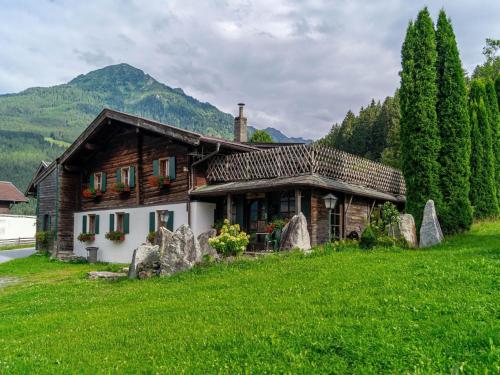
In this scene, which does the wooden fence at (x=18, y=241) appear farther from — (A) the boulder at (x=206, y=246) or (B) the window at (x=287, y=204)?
(A) the boulder at (x=206, y=246)

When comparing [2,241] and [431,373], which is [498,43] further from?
[2,241]

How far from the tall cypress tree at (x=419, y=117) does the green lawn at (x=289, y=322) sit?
147 inches

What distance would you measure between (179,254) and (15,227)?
42.2 m

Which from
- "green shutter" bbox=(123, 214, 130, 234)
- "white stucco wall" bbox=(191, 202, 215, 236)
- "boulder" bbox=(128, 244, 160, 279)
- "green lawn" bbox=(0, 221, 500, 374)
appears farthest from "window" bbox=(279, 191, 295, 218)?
"green shutter" bbox=(123, 214, 130, 234)

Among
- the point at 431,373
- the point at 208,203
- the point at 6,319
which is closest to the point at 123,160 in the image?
the point at 208,203

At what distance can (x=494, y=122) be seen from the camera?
20500 millimetres

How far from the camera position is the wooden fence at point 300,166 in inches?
715

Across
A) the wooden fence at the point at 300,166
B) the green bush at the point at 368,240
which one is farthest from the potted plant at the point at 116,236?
the green bush at the point at 368,240

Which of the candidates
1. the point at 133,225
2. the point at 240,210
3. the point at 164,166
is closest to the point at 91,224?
the point at 133,225

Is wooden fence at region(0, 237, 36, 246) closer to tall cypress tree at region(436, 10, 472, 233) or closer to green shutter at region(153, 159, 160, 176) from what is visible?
green shutter at region(153, 159, 160, 176)

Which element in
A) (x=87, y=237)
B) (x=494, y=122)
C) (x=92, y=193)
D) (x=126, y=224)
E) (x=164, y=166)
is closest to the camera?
(x=494, y=122)

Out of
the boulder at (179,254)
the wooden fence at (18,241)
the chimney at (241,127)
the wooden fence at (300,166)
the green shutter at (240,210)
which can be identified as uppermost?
the chimney at (241,127)

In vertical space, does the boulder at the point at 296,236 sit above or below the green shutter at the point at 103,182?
below

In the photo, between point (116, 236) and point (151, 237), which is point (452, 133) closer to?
point (151, 237)
